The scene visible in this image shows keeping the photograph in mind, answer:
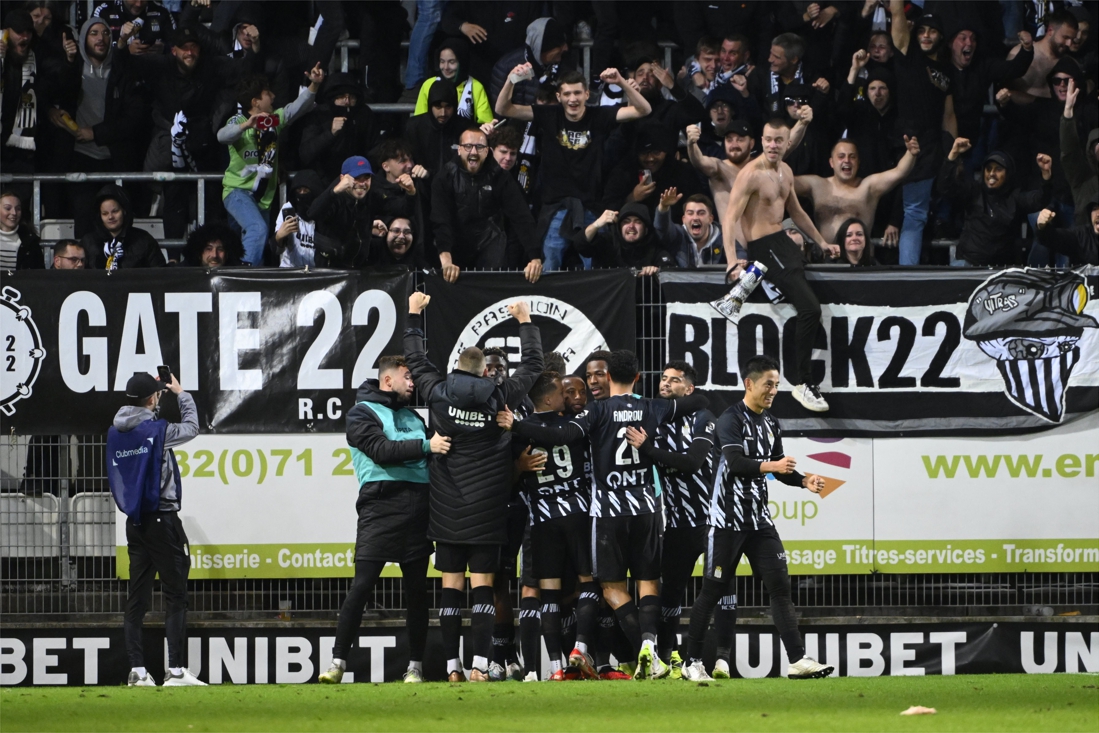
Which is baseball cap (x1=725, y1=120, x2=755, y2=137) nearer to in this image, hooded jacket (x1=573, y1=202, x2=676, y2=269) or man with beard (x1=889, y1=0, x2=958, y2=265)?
hooded jacket (x1=573, y1=202, x2=676, y2=269)

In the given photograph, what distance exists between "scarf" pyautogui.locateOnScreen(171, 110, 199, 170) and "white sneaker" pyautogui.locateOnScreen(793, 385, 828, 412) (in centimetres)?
674

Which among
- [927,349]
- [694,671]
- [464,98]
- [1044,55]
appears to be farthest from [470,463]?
[1044,55]

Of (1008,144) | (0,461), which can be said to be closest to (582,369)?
(0,461)

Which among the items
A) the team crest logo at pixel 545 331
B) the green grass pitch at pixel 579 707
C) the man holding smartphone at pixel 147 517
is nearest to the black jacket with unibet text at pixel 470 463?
the green grass pitch at pixel 579 707

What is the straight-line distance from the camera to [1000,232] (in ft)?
42.7

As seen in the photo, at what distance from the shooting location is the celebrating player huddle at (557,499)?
376 inches

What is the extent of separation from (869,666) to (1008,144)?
5.99 m

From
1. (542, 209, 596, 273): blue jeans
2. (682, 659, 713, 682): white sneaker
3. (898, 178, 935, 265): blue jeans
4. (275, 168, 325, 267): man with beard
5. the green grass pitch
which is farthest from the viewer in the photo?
(898, 178, 935, 265): blue jeans

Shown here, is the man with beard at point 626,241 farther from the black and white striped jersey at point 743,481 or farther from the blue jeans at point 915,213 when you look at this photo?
the black and white striped jersey at point 743,481

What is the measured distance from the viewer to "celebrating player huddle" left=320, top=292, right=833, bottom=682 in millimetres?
9562

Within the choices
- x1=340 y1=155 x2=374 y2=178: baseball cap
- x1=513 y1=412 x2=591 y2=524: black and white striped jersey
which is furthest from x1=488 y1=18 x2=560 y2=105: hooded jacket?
x1=513 y1=412 x2=591 y2=524: black and white striped jersey

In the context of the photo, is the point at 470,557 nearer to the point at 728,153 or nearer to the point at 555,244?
the point at 555,244

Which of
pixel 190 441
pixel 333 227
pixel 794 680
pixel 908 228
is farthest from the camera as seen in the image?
pixel 908 228

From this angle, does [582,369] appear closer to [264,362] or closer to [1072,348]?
[264,362]
